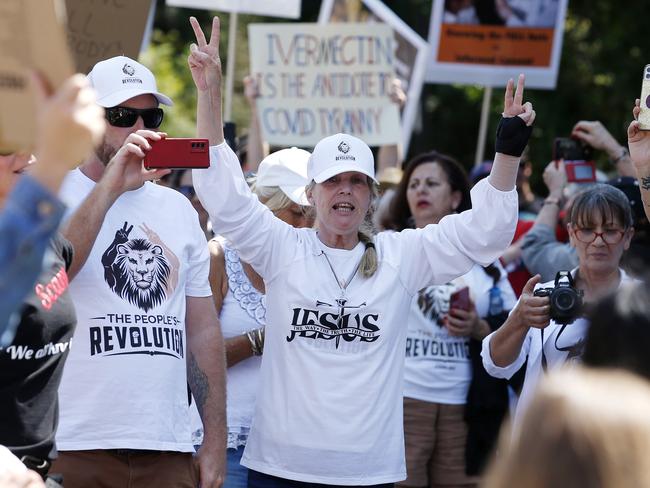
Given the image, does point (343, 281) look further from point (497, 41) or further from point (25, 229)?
point (497, 41)

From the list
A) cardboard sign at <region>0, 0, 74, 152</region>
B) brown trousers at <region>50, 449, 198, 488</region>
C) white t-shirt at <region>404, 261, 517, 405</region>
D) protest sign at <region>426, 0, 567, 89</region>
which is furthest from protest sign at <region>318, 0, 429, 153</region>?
cardboard sign at <region>0, 0, 74, 152</region>

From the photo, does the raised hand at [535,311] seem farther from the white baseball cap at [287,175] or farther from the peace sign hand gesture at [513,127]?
the white baseball cap at [287,175]

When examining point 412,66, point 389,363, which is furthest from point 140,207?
point 412,66

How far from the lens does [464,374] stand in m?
5.71

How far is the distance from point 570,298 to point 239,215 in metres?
1.22

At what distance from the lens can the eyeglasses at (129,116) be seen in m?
4.17

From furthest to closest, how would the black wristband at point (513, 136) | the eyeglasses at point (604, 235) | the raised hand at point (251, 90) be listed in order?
1. the raised hand at point (251, 90)
2. the eyeglasses at point (604, 235)
3. the black wristband at point (513, 136)

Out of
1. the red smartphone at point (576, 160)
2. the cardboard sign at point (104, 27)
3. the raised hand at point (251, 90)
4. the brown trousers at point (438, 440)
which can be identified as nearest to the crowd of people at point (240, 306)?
the cardboard sign at point (104, 27)

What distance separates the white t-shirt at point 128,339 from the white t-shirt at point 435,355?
1.86 metres

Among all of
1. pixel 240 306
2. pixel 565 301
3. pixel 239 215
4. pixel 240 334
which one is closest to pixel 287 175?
pixel 240 306

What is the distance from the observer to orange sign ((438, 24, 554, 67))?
9.14 m

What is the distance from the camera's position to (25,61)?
206 cm

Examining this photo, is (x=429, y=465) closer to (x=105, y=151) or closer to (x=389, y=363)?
(x=389, y=363)

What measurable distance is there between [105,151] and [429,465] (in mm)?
2451
